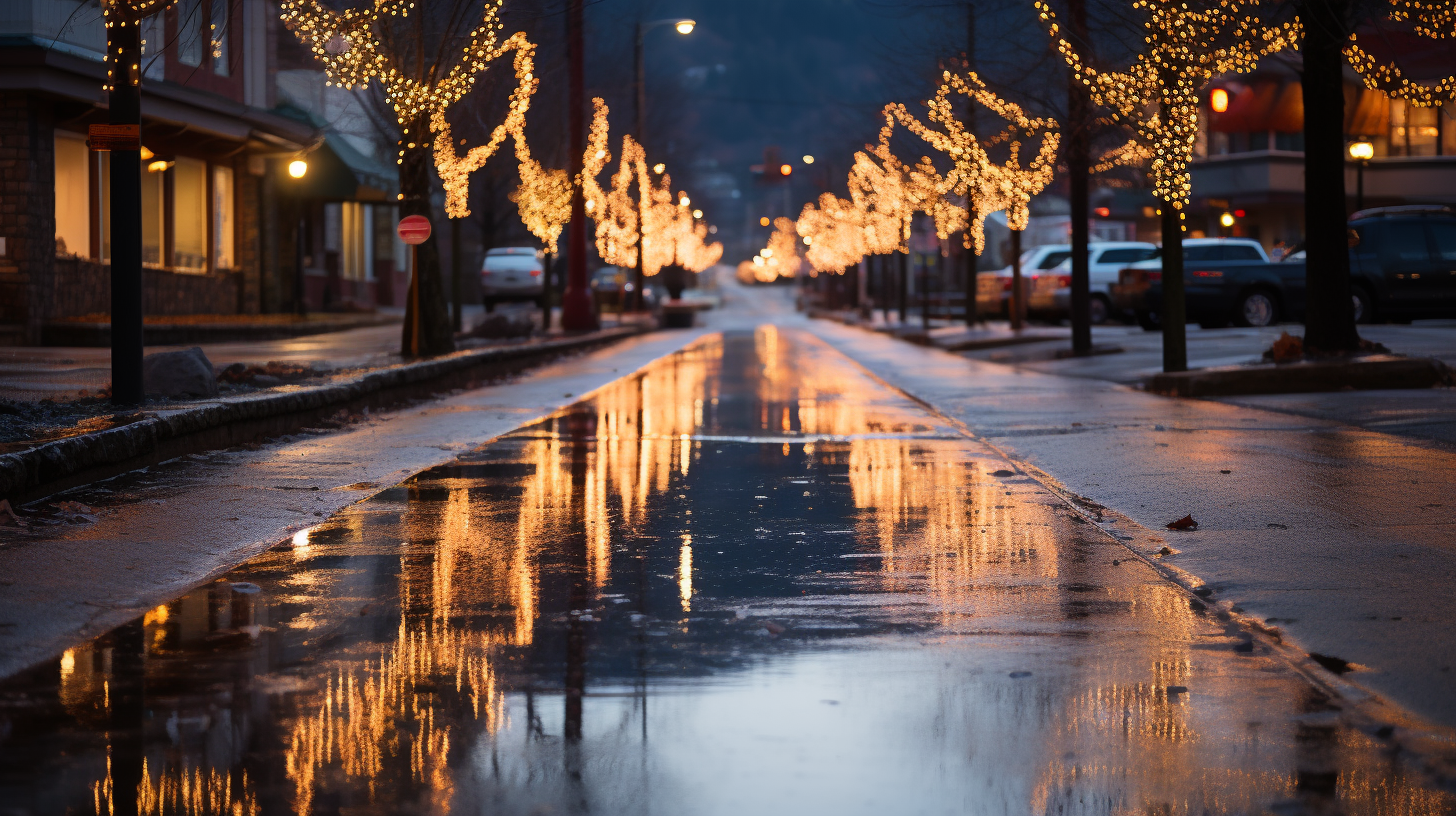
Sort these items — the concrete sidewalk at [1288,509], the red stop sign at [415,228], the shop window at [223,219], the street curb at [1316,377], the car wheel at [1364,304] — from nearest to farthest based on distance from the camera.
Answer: the concrete sidewalk at [1288,509] → the street curb at [1316,377] → the red stop sign at [415,228] → the car wheel at [1364,304] → the shop window at [223,219]

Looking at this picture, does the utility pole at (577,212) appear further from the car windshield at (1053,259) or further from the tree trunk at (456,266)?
the car windshield at (1053,259)

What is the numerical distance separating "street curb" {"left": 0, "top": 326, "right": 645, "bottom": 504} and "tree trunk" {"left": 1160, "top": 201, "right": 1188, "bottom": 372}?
9.21 metres

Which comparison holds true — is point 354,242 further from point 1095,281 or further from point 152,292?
point 1095,281

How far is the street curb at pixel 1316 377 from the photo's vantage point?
17.2m

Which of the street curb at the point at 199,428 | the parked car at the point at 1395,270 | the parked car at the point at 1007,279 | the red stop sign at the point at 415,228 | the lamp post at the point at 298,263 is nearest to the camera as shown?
the street curb at the point at 199,428

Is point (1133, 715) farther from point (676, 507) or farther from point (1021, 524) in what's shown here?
point (676, 507)

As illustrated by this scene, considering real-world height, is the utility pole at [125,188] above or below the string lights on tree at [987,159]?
below

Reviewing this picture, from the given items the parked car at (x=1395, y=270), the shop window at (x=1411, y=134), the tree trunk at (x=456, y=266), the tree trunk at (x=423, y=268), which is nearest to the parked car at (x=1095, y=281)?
the parked car at (x=1395, y=270)

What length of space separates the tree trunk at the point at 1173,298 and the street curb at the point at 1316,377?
118cm

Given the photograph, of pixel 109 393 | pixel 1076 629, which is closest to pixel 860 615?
pixel 1076 629

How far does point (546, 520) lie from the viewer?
928 centimetres

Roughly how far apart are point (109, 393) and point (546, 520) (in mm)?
6337

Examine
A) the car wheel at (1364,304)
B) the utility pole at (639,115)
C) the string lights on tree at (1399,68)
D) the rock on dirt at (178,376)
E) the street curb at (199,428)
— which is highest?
the utility pole at (639,115)

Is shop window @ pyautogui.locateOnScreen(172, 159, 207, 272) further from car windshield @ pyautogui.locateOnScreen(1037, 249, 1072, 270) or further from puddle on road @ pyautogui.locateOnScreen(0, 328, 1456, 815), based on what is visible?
puddle on road @ pyautogui.locateOnScreen(0, 328, 1456, 815)
